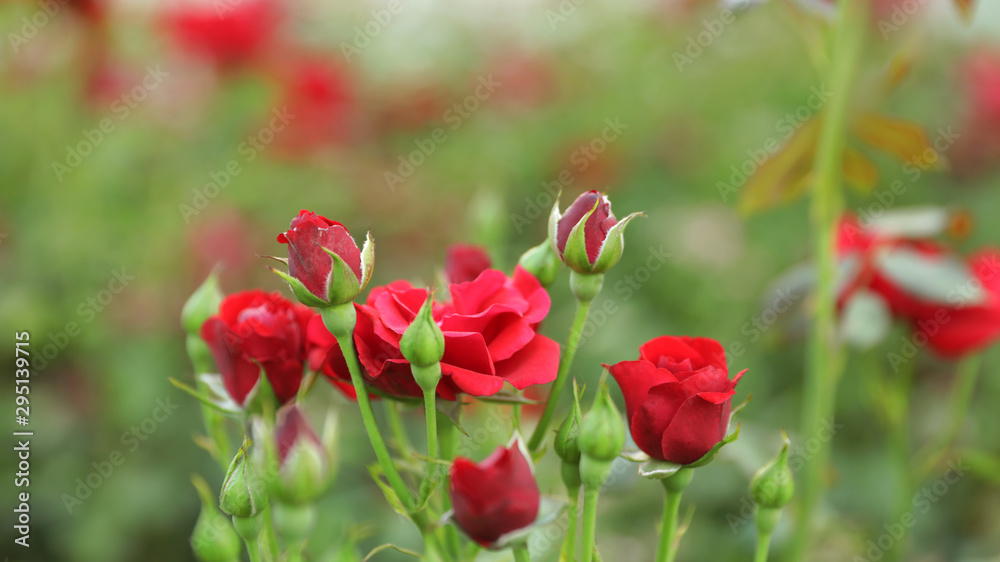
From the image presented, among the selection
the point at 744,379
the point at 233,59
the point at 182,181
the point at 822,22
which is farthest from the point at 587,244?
the point at 233,59

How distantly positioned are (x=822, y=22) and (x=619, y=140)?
5.89ft

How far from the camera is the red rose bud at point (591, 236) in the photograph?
69 cm

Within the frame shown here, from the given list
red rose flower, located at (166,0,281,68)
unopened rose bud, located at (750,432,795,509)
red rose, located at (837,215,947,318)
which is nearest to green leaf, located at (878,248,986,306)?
red rose, located at (837,215,947,318)

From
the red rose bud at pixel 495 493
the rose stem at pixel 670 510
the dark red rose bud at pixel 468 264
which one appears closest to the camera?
the red rose bud at pixel 495 493

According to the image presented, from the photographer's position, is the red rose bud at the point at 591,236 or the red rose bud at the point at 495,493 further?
the red rose bud at the point at 591,236

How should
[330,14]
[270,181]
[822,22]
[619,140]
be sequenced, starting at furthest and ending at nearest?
1. [330,14]
2. [619,140]
3. [270,181]
4. [822,22]

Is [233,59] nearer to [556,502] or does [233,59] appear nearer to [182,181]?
[182,181]

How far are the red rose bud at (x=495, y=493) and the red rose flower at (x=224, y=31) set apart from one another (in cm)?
220

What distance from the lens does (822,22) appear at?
117 cm

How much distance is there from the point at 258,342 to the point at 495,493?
0.89 feet

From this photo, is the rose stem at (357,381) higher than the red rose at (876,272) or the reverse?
higher

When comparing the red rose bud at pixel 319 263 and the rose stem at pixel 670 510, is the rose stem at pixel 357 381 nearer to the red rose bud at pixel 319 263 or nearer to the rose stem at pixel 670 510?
the red rose bud at pixel 319 263

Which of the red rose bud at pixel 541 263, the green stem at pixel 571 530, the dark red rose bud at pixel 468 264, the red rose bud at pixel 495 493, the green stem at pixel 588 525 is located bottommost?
the green stem at pixel 571 530

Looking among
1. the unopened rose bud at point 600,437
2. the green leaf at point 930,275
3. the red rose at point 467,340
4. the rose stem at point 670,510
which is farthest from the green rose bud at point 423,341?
the green leaf at point 930,275
